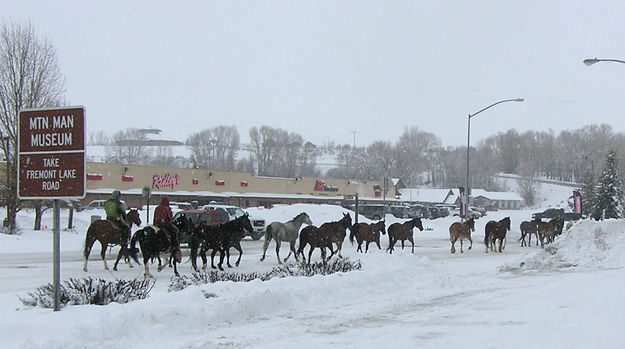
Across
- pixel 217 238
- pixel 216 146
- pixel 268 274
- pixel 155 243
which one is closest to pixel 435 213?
pixel 217 238

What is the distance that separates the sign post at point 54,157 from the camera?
8961 mm

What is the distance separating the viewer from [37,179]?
357 inches

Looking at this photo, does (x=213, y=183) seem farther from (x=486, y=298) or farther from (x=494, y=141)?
(x=494, y=141)

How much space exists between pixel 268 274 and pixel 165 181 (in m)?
53.8

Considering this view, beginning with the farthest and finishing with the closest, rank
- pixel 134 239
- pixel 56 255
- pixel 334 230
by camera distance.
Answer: pixel 334 230 < pixel 134 239 < pixel 56 255

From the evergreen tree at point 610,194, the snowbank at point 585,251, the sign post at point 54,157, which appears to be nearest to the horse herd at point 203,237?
the snowbank at point 585,251

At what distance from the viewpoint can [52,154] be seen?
9.07 metres

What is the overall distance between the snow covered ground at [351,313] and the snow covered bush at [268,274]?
1.54 ft

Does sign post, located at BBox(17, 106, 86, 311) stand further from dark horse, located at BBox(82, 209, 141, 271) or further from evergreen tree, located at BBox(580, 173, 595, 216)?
evergreen tree, located at BBox(580, 173, 595, 216)

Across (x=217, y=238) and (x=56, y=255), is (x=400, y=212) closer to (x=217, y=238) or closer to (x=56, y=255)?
(x=217, y=238)

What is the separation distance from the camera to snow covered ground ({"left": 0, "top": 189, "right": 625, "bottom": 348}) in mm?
8641

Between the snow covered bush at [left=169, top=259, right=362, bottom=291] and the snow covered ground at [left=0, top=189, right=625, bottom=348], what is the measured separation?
47 cm

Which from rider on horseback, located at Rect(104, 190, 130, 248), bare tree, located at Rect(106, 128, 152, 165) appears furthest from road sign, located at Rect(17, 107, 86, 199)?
bare tree, located at Rect(106, 128, 152, 165)

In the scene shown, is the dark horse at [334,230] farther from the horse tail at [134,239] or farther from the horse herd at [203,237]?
the horse tail at [134,239]
